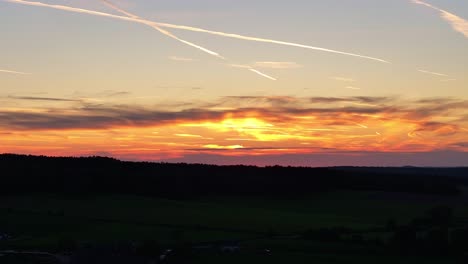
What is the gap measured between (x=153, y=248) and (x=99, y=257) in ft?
24.2

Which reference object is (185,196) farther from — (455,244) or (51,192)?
(455,244)

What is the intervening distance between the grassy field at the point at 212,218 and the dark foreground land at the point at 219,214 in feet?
0.70

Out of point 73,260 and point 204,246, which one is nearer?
point 73,260

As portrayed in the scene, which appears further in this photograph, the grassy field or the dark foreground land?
the grassy field

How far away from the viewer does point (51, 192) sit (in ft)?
538

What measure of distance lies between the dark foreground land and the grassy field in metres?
0.21

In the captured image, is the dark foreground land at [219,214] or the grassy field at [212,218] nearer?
the dark foreground land at [219,214]

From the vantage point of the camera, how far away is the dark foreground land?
8619 cm

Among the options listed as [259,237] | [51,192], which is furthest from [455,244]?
[51,192]

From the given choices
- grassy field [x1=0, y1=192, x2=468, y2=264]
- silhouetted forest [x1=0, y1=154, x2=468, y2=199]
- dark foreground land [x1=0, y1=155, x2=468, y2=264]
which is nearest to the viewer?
dark foreground land [x1=0, y1=155, x2=468, y2=264]

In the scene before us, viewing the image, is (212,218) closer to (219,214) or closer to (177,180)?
(219,214)

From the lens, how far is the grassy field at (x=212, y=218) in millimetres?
93125

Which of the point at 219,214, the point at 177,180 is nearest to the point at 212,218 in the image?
the point at 219,214

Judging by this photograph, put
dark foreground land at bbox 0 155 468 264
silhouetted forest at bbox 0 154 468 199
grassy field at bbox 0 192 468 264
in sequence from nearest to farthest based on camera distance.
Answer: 1. dark foreground land at bbox 0 155 468 264
2. grassy field at bbox 0 192 468 264
3. silhouetted forest at bbox 0 154 468 199
